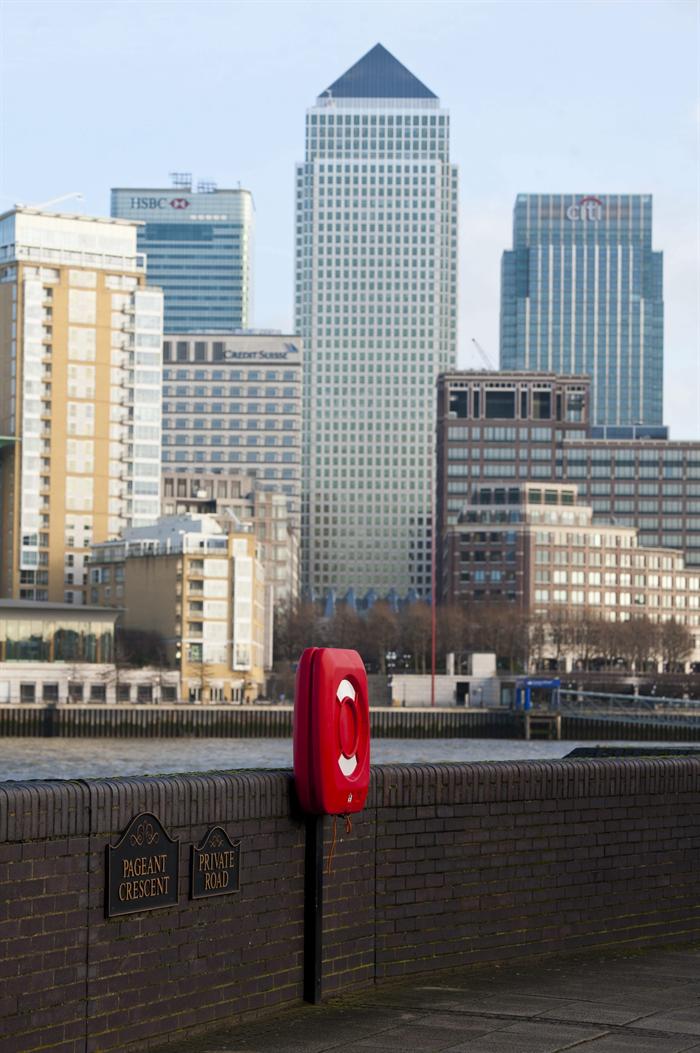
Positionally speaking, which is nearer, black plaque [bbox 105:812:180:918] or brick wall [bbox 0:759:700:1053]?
brick wall [bbox 0:759:700:1053]

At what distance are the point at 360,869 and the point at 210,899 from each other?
6.41ft

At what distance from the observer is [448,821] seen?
16.8m

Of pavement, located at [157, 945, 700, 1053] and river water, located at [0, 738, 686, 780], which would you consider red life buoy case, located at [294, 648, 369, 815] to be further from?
river water, located at [0, 738, 686, 780]

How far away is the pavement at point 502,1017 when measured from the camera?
13.6m

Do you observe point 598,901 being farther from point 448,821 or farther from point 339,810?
point 339,810

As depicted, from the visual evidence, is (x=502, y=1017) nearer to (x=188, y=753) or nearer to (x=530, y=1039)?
(x=530, y=1039)

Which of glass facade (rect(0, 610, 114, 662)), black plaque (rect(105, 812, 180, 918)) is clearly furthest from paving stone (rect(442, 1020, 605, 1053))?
glass facade (rect(0, 610, 114, 662))

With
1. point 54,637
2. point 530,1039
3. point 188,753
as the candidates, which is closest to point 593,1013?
point 530,1039

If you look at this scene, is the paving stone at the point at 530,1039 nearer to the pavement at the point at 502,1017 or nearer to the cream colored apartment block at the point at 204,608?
the pavement at the point at 502,1017

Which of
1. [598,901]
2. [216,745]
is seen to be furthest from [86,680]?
[598,901]

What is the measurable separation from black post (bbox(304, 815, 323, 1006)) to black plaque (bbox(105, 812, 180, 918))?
1.76m

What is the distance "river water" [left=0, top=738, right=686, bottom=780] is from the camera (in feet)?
300

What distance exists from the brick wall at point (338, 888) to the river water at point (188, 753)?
56250mm

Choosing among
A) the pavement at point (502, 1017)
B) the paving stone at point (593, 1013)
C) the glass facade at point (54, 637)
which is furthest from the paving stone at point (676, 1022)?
the glass facade at point (54, 637)
